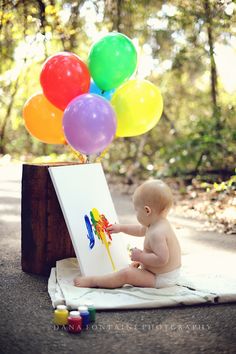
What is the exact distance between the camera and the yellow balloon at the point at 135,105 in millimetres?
3273

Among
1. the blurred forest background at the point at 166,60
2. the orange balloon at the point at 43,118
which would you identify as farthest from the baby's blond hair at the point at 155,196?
the blurred forest background at the point at 166,60

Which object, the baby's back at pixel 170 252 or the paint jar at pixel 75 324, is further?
the baby's back at pixel 170 252

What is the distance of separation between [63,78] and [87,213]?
0.79 metres

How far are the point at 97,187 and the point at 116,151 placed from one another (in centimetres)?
511

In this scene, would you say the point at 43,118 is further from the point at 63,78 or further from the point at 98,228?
the point at 98,228

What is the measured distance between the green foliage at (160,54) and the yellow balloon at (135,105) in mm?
2136

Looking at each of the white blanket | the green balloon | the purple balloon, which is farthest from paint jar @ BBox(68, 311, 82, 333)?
the green balloon

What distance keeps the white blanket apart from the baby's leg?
37 mm

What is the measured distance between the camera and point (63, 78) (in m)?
3.18

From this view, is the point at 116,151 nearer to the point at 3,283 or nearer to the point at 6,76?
the point at 6,76

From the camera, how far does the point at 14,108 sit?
9.81 m

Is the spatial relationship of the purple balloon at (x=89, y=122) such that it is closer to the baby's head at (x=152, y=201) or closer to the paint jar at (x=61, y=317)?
the baby's head at (x=152, y=201)

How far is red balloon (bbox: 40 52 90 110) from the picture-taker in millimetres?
3193

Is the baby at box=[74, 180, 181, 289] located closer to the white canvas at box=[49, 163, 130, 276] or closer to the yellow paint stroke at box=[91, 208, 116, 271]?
the white canvas at box=[49, 163, 130, 276]
